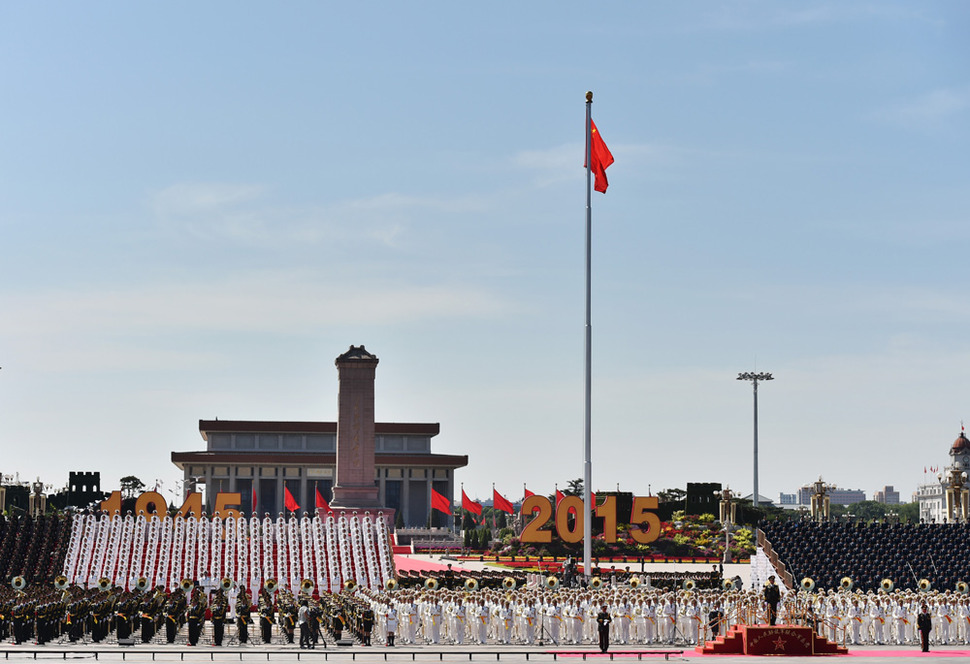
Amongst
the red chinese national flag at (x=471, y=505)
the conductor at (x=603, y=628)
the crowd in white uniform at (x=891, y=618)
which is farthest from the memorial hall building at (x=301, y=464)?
the conductor at (x=603, y=628)

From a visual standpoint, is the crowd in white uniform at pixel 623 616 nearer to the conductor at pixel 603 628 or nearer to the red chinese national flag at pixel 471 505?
the conductor at pixel 603 628

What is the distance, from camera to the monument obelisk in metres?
82.2

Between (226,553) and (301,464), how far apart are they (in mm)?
69558

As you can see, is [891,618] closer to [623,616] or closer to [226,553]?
[623,616]

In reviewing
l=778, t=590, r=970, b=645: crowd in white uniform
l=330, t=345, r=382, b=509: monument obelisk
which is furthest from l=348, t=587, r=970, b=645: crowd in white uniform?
l=330, t=345, r=382, b=509: monument obelisk

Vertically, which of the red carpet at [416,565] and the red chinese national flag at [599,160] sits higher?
the red chinese national flag at [599,160]

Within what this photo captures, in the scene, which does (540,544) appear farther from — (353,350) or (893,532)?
(893,532)

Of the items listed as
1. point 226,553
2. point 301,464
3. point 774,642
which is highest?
point 301,464

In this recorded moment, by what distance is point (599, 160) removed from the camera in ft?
151

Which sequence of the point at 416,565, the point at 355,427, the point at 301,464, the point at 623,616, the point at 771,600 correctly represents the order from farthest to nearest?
the point at 301,464 < the point at 355,427 < the point at 416,565 < the point at 623,616 < the point at 771,600

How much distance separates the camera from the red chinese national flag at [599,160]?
46.0 meters

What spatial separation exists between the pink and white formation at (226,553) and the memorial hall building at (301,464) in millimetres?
61441

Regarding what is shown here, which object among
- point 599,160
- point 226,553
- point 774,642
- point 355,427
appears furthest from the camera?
point 355,427

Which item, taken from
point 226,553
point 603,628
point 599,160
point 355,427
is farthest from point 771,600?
point 355,427
